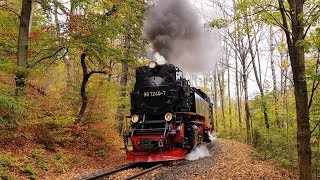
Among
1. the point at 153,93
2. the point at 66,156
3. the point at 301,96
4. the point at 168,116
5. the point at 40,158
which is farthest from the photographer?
the point at 153,93

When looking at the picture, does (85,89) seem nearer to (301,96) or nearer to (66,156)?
(66,156)

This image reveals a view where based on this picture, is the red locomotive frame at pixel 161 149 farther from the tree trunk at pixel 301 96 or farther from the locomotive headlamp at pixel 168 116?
the tree trunk at pixel 301 96

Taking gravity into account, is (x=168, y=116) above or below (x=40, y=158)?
above

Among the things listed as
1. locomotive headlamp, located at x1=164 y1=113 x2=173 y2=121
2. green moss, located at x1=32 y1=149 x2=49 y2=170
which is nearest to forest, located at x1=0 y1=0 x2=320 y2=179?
green moss, located at x1=32 y1=149 x2=49 y2=170

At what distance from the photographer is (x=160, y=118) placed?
11852mm

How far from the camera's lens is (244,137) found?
2352 cm

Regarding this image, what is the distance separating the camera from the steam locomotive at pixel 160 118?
10680 millimetres

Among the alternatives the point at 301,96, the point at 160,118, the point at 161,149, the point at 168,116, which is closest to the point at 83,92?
the point at 160,118

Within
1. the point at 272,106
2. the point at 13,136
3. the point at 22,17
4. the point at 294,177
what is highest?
the point at 22,17

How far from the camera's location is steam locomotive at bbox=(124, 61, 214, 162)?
10680 mm

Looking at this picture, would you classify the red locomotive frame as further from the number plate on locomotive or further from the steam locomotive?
the number plate on locomotive

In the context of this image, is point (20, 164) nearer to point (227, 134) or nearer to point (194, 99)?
point (194, 99)

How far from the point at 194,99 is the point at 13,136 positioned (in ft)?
23.8

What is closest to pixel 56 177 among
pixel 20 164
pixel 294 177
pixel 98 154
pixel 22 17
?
pixel 20 164
